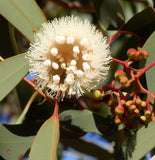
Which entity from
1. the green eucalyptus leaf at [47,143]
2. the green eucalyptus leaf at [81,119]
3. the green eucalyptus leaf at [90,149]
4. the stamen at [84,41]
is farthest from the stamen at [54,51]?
the green eucalyptus leaf at [90,149]

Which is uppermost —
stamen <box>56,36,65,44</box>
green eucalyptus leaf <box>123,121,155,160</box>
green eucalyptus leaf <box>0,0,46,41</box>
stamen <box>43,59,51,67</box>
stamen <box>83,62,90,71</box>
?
green eucalyptus leaf <box>0,0,46,41</box>

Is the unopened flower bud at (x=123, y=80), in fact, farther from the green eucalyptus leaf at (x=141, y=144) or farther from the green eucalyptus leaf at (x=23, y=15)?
the green eucalyptus leaf at (x=23, y=15)

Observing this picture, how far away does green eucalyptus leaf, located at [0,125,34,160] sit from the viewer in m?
1.53

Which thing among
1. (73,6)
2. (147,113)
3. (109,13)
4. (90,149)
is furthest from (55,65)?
(73,6)

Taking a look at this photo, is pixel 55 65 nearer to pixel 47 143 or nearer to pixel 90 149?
pixel 47 143

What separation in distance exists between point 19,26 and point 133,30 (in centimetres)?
58

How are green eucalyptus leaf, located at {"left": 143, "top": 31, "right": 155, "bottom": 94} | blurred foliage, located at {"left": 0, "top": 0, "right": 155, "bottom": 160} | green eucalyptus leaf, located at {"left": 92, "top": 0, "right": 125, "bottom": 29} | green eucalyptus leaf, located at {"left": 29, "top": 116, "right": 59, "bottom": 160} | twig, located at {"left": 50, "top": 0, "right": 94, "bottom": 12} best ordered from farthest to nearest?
twig, located at {"left": 50, "top": 0, "right": 94, "bottom": 12} → green eucalyptus leaf, located at {"left": 92, "top": 0, "right": 125, "bottom": 29} → green eucalyptus leaf, located at {"left": 143, "top": 31, "right": 155, "bottom": 94} → blurred foliage, located at {"left": 0, "top": 0, "right": 155, "bottom": 160} → green eucalyptus leaf, located at {"left": 29, "top": 116, "right": 59, "bottom": 160}

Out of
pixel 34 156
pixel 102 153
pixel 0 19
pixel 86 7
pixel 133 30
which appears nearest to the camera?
pixel 34 156

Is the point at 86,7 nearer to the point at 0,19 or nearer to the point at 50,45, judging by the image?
the point at 0,19

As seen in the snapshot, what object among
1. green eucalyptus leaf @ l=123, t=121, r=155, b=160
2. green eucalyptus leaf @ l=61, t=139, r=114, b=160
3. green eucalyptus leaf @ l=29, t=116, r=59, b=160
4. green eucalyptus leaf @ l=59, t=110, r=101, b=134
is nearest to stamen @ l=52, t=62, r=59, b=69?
green eucalyptus leaf @ l=29, t=116, r=59, b=160

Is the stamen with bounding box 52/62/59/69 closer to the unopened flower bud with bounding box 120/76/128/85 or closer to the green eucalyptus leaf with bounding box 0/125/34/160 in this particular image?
the unopened flower bud with bounding box 120/76/128/85

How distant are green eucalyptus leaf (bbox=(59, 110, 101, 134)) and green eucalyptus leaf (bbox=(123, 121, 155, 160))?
207 mm

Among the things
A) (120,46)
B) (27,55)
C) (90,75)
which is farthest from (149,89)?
(27,55)

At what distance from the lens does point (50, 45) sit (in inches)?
54.1
